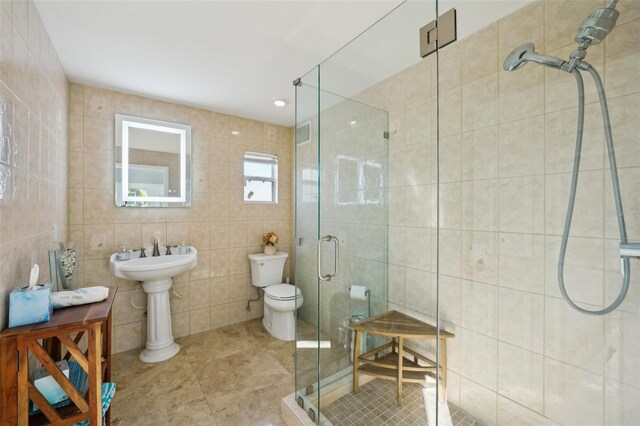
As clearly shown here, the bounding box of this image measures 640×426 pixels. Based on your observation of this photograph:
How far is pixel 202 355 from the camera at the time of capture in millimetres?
2350

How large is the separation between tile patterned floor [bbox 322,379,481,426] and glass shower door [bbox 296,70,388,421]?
11cm

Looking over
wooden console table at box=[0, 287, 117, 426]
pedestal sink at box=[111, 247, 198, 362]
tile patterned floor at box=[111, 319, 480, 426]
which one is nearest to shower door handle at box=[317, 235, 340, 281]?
tile patterned floor at box=[111, 319, 480, 426]

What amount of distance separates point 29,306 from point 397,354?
176 centimetres

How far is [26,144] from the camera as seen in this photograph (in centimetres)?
119

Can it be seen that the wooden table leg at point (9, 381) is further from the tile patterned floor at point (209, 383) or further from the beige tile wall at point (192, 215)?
the beige tile wall at point (192, 215)

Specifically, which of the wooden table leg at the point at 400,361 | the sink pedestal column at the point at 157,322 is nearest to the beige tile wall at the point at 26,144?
the sink pedestal column at the point at 157,322

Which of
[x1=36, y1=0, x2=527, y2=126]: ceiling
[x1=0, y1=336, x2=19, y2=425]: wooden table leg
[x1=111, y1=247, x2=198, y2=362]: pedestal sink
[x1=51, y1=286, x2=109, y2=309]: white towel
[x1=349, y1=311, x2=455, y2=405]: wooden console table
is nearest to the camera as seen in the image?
[x1=0, y1=336, x2=19, y2=425]: wooden table leg

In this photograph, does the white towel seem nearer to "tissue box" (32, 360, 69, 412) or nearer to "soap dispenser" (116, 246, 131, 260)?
"tissue box" (32, 360, 69, 412)

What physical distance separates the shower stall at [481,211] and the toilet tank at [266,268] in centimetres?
86

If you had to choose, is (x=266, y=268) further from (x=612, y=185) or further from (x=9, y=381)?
(x=612, y=185)

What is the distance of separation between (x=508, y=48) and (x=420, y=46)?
449mm

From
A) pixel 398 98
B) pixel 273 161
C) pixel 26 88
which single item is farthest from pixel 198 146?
pixel 398 98

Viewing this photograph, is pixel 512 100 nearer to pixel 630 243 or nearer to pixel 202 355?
pixel 630 243

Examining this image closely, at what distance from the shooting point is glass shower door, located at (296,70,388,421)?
175 centimetres
